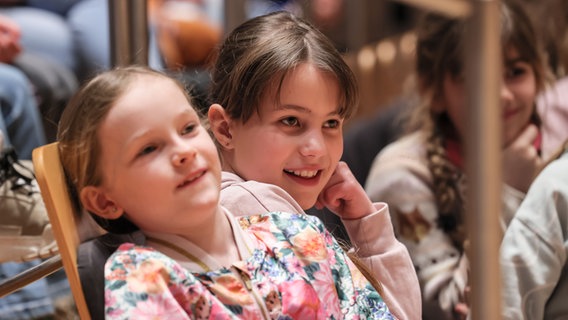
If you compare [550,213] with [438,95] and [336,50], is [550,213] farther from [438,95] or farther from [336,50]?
[438,95]

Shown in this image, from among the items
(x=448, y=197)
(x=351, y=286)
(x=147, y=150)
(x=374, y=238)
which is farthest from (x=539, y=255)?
(x=147, y=150)

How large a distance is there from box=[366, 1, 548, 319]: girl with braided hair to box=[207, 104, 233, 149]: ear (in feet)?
2.33

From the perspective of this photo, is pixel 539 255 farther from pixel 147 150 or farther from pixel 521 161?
pixel 147 150

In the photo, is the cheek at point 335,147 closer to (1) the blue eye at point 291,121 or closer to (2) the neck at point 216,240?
(1) the blue eye at point 291,121

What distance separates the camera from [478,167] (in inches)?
31.9

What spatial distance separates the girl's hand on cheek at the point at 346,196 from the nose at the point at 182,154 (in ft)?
0.86

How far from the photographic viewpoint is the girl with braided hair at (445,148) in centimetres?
176

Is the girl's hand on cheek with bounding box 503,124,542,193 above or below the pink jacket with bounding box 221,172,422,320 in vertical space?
below

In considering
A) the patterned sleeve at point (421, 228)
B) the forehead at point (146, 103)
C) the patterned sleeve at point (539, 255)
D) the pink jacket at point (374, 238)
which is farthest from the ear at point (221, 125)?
the patterned sleeve at point (421, 228)

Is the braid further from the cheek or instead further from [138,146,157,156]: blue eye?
[138,146,157,156]: blue eye

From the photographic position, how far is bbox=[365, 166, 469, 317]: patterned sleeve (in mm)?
1707

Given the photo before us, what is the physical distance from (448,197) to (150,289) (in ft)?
3.32

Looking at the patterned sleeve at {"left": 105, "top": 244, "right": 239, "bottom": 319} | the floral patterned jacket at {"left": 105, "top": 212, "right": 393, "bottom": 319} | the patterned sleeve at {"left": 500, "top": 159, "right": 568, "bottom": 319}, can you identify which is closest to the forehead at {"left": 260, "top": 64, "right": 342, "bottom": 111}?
the floral patterned jacket at {"left": 105, "top": 212, "right": 393, "bottom": 319}

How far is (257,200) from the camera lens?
3.49 feet
